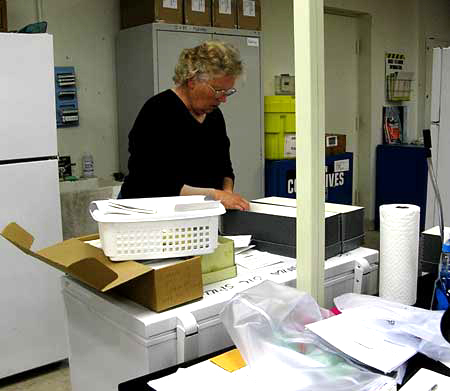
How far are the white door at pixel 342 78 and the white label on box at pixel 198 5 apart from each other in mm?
1863

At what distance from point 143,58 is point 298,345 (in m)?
2.69

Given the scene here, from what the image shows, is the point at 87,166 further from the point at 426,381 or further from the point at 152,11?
the point at 426,381

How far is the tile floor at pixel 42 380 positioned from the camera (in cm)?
254

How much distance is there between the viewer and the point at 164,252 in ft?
3.92

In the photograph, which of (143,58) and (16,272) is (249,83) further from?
(16,272)

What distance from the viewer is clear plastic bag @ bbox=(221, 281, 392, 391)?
0.93 metres

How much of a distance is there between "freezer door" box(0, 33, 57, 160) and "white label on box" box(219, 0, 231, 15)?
1458 mm

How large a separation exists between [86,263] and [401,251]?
72 cm

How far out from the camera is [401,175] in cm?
526

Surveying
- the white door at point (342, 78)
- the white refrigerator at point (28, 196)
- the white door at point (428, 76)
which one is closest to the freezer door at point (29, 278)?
the white refrigerator at point (28, 196)

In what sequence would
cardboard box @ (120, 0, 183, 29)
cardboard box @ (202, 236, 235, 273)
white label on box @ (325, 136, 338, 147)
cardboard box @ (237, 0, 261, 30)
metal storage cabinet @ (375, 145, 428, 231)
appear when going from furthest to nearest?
metal storage cabinet @ (375, 145, 428, 231), white label on box @ (325, 136, 338, 147), cardboard box @ (237, 0, 261, 30), cardboard box @ (120, 0, 183, 29), cardboard box @ (202, 236, 235, 273)

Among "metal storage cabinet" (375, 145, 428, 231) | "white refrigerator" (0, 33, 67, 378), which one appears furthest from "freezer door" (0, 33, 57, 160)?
"metal storage cabinet" (375, 145, 428, 231)

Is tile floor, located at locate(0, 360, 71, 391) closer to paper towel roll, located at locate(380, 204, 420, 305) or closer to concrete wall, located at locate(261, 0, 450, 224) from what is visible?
paper towel roll, located at locate(380, 204, 420, 305)

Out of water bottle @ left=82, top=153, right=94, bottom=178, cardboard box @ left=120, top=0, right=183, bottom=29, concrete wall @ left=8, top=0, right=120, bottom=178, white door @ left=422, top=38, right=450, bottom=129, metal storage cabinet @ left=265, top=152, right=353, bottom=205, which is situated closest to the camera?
cardboard box @ left=120, top=0, right=183, bottom=29
